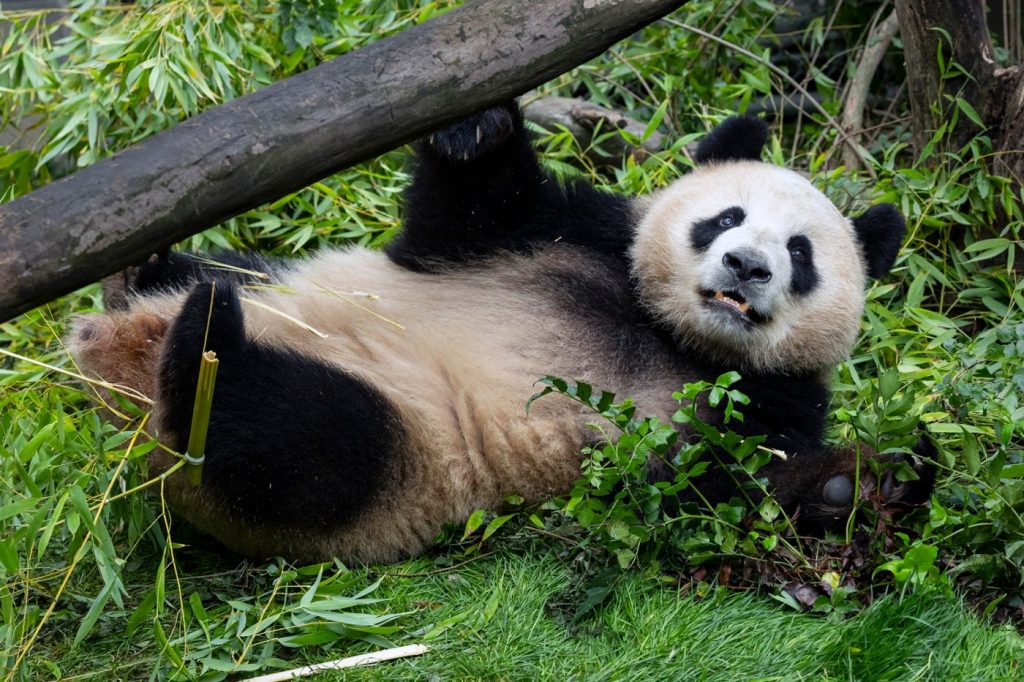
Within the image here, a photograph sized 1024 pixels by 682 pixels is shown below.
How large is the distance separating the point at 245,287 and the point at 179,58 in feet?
6.44

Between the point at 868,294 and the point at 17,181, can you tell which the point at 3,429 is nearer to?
the point at 17,181

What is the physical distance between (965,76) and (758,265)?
2319mm

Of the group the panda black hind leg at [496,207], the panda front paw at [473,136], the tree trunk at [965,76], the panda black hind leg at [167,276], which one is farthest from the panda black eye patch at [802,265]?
the panda black hind leg at [167,276]

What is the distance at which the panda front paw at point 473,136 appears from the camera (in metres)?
4.54

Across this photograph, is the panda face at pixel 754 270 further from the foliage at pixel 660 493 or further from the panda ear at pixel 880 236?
the foliage at pixel 660 493

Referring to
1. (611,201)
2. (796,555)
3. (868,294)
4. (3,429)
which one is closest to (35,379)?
(3,429)

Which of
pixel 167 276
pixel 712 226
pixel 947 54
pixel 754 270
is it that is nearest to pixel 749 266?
pixel 754 270

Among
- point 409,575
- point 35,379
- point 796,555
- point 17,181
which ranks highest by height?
point 17,181

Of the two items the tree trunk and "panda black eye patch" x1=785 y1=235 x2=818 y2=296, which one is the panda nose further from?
the tree trunk

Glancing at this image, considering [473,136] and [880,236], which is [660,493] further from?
[880,236]

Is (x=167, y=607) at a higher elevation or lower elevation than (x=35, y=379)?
lower

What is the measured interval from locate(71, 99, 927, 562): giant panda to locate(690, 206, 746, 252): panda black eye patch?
0.04ft

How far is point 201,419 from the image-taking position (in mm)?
3641

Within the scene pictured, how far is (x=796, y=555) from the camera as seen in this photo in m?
4.01
